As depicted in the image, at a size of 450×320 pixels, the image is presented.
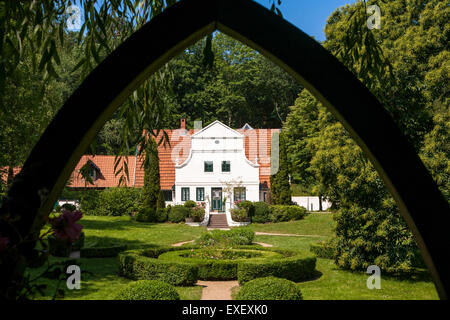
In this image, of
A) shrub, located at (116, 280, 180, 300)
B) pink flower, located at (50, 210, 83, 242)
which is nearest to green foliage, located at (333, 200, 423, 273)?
shrub, located at (116, 280, 180, 300)

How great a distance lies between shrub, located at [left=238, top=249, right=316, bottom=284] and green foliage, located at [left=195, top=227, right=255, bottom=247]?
11.2ft

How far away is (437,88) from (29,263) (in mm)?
11132

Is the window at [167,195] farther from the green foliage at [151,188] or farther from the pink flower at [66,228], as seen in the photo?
the pink flower at [66,228]

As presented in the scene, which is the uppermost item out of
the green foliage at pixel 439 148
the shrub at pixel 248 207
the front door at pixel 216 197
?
the green foliage at pixel 439 148

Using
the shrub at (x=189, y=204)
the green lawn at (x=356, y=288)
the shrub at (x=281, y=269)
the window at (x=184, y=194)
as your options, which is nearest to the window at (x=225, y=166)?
the window at (x=184, y=194)

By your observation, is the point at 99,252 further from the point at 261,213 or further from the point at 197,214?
the point at 261,213

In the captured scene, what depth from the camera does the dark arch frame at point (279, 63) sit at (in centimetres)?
208

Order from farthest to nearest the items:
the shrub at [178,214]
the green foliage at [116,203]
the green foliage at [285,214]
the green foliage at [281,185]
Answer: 1. the green foliage at [281,185]
2. the green foliage at [116,203]
3. the green foliage at [285,214]
4. the shrub at [178,214]

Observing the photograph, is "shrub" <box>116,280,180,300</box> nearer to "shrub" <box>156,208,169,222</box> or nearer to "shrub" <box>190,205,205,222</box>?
"shrub" <box>190,205,205,222</box>

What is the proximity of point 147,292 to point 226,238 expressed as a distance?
8.30m

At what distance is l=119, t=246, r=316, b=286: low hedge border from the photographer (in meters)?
10.1

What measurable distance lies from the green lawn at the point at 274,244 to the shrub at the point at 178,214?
2031mm

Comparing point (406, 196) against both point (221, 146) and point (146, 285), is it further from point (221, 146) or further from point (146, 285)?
point (221, 146)

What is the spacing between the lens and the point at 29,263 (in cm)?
184
